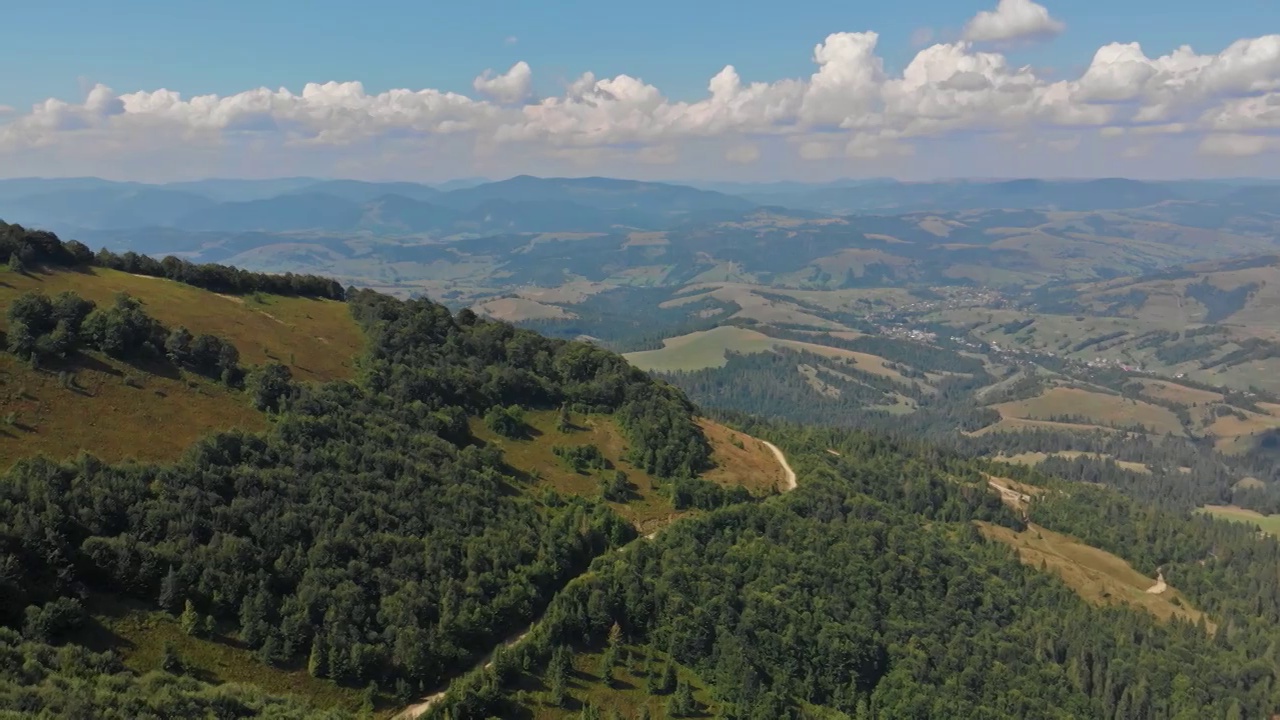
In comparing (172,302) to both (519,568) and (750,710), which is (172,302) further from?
(750,710)

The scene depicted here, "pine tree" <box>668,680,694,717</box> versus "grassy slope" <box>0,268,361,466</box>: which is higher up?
"grassy slope" <box>0,268,361,466</box>

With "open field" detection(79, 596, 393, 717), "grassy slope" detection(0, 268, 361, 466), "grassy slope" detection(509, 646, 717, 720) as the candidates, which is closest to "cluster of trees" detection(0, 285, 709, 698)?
"open field" detection(79, 596, 393, 717)

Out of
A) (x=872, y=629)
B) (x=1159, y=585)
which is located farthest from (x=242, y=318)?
(x=1159, y=585)

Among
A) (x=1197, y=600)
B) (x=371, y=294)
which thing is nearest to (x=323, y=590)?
(x=371, y=294)

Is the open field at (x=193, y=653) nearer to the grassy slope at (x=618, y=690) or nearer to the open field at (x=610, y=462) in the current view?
the grassy slope at (x=618, y=690)

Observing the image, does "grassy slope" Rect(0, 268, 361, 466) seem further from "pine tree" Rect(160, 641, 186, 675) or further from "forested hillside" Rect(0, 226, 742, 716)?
"pine tree" Rect(160, 641, 186, 675)

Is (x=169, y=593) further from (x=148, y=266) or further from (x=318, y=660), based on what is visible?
(x=148, y=266)
